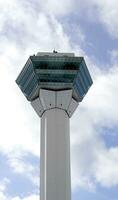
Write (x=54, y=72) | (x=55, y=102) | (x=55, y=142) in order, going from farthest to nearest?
(x=54, y=72), (x=55, y=102), (x=55, y=142)

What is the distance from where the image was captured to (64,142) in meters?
78.4

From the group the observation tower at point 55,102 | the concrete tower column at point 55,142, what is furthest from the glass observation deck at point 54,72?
the concrete tower column at point 55,142

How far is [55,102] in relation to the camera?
81.8m

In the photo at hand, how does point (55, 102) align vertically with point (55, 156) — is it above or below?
above

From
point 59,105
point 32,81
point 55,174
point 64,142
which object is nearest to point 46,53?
point 32,81

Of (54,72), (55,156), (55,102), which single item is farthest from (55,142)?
(54,72)

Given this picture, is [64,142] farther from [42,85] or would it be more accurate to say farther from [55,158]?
[42,85]

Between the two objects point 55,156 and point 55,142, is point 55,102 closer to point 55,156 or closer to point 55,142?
point 55,142

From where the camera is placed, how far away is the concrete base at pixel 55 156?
73.6m

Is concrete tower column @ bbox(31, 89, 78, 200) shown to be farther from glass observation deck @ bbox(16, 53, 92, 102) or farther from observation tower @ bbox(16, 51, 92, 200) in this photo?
glass observation deck @ bbox(16, 53, 92, 102)

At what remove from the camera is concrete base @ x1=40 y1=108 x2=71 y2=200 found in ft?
242

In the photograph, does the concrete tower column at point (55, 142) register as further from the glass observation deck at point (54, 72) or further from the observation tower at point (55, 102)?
the glass observation deck at point (54, 72)

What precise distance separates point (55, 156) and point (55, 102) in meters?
10.4

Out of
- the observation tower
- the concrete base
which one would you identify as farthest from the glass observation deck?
the concrete base
